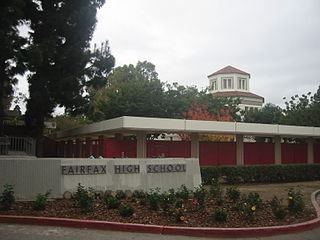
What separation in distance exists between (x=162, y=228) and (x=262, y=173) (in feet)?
45.5

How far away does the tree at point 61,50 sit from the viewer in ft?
69.2

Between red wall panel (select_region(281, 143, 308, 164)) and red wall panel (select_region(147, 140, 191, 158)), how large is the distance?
8121mm

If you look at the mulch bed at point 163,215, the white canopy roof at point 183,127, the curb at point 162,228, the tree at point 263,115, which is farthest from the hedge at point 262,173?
the tree at point 263,115

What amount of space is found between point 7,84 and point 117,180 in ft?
45.8

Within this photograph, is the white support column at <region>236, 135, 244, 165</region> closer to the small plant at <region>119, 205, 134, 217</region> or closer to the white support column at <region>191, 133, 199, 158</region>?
the white support column at <region>191, 133, 199, 158</region>

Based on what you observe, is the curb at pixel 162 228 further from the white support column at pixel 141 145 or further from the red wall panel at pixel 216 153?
the red wall panel at pixel 216 153

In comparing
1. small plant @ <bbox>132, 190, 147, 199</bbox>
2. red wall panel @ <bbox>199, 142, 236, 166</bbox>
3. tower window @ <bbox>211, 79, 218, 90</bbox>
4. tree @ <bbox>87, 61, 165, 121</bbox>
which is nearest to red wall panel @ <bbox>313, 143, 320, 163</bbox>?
red wall panel @ <bbox>199, 142, 236, 166</bbox>

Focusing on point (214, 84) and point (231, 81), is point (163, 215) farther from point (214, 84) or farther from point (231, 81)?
point (214, 84)

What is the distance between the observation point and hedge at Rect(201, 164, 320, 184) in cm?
1848

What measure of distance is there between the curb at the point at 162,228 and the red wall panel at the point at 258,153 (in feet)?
46.8

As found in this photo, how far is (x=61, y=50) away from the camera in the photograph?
869 inches

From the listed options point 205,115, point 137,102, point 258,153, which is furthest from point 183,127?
point 205,115

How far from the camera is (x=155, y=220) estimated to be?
339 inches

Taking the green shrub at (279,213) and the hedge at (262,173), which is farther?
the hedge at (262,173)
